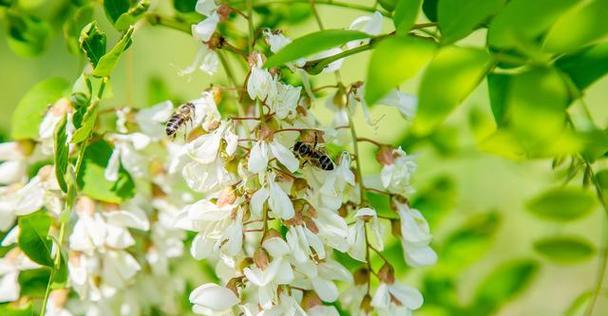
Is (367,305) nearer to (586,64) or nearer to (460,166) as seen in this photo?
(586,64)

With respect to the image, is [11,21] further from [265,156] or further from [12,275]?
[265,156]

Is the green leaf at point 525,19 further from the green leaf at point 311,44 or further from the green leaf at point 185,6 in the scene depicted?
the green leaf at point 185,6

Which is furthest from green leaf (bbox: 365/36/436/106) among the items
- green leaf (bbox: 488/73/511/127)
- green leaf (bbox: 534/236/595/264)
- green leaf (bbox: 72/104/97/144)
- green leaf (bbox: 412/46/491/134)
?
green leaf (bbox: 534/236/595/264)

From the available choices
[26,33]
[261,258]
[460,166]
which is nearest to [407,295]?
[261,258]

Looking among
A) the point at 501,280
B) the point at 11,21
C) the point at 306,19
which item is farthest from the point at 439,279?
the point at 11,21

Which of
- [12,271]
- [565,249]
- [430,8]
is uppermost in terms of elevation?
[430,8]

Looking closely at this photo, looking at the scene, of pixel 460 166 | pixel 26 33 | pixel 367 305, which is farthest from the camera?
pixel 460 166
